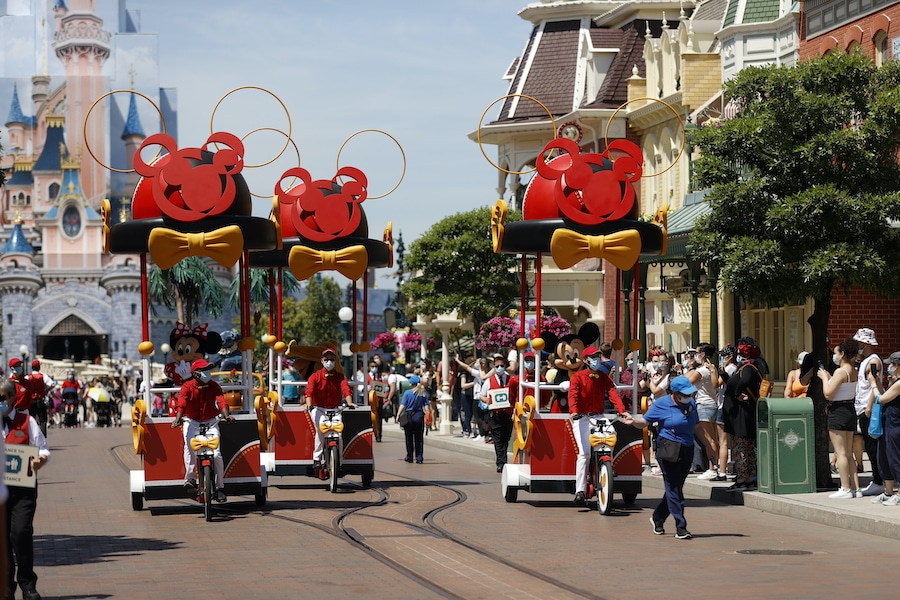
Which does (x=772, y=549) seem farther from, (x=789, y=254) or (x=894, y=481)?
(x=789, y=254)

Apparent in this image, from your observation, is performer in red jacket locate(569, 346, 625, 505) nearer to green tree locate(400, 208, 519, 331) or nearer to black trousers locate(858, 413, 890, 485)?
black trousers locate(858, 413, 890, 485)

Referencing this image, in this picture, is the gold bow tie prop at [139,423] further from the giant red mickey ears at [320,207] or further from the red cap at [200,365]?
the giant red mickey ears at [320,207]

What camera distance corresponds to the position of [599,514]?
1480 cm

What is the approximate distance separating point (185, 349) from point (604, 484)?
14.4 ft

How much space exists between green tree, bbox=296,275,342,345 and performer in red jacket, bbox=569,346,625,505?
78.6 metres

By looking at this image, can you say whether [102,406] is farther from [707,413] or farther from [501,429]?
[707,413]

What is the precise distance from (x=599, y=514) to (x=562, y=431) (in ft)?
3.72

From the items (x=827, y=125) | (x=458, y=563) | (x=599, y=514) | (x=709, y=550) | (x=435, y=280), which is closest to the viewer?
(x=458, y=563)

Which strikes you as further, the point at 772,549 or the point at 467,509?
the point at 467,509

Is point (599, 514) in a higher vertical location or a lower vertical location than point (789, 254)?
A: lower

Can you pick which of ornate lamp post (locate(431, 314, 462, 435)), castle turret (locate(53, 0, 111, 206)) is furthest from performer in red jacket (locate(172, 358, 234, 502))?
castle turret (locate(53, 0, 111, 206))

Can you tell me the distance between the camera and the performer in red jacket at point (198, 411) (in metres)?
14.7

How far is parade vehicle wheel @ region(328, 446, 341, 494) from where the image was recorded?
17.4 metres

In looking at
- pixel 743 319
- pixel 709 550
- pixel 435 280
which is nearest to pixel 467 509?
pixel 709 550
